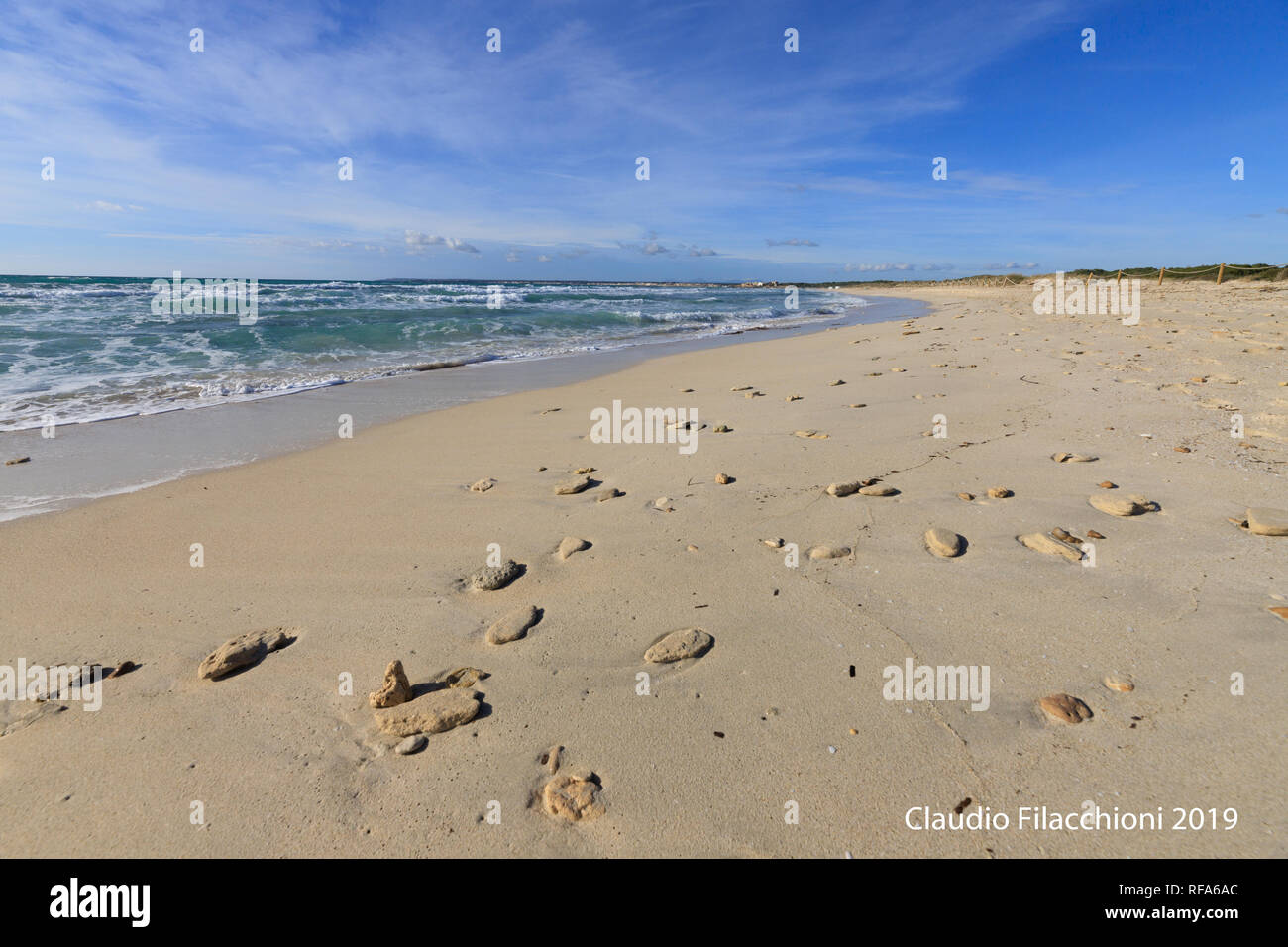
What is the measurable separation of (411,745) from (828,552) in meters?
2.19

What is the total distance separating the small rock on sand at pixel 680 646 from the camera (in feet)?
7.97

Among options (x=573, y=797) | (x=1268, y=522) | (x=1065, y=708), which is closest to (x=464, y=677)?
(x=573, y=797)

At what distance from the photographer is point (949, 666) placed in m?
2.29

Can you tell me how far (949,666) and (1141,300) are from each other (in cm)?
2209

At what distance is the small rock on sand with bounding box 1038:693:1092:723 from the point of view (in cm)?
199

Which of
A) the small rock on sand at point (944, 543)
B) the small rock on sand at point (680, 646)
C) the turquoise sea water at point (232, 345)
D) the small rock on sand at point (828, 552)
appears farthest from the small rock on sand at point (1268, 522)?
the turquoise sea water at point (232, 345)

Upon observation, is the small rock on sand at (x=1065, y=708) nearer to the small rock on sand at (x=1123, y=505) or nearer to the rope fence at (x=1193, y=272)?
the small rock on sand at (x=1123, y=505)

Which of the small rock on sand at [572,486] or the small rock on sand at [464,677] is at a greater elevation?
the small rock on sand at [572,486]

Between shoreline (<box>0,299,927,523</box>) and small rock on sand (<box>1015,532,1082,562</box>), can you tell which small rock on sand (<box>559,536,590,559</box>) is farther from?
shoreline (<box>0,299,927,523</box>)

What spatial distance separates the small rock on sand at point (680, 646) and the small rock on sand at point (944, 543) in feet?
4.69

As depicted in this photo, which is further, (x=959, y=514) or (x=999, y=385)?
(x=999, y=385)
